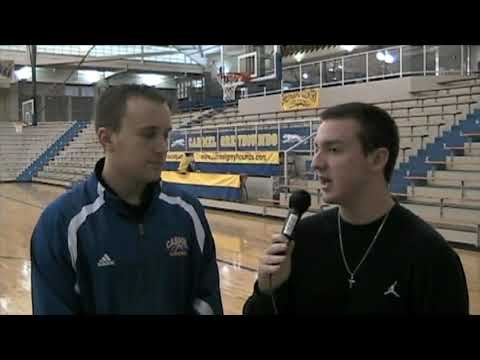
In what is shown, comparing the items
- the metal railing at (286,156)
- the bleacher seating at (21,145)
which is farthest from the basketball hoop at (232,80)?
the bleacher seating at (21,145)

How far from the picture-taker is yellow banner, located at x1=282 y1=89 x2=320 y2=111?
14.0m

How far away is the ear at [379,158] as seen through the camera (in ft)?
4.70

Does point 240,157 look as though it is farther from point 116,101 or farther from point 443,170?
point 116,101

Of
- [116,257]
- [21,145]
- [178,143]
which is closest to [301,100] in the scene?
[178,143]

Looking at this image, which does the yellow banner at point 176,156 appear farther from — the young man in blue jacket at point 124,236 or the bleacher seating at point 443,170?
the young man in blue jacket at point 124,236

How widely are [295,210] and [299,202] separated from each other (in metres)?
0.05

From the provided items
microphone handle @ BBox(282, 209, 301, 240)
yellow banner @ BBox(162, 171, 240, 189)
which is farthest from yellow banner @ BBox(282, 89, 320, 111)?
microphone handle @ BBox(282, 209, 301, 240)

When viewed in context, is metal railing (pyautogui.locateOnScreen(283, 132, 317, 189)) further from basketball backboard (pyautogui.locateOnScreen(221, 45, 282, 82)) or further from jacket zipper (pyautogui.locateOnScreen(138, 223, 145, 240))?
jacket zipper (pyautogui.locateOnScreen(138, 223, 145, 240))

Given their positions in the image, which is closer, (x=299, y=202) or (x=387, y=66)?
(x=299, y=202)

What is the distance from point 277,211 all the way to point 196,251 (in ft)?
26.0

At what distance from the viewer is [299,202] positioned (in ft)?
4.72
